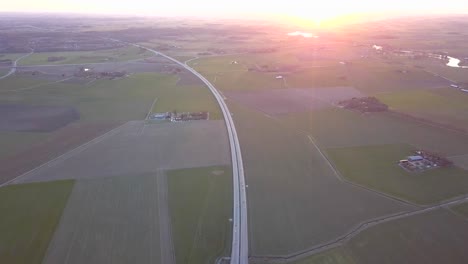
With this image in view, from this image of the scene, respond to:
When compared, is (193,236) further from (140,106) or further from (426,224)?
(140,106)

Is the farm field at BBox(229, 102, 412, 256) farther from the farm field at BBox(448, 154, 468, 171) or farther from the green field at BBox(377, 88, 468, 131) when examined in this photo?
the green field at BBox(377, 88, 468, 131)

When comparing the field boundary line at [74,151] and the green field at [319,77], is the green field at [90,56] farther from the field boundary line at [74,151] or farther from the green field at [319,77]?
the field boundary line at [74,151]

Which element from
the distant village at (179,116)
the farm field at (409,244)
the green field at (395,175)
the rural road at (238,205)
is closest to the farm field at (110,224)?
the rural road at (238,205)

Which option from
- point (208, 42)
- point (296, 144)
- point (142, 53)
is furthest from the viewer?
point (208, 42)

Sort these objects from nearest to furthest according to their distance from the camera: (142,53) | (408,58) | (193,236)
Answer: (193,236) < (408,58) < (142,53)

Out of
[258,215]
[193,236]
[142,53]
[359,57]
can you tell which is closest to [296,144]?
[258,215]

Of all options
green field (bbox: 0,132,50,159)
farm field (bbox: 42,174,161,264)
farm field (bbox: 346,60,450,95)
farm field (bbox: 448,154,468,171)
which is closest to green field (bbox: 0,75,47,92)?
green field (bbox: 0,132,50,159)

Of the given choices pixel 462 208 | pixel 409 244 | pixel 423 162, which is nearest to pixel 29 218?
pixel 409 244
